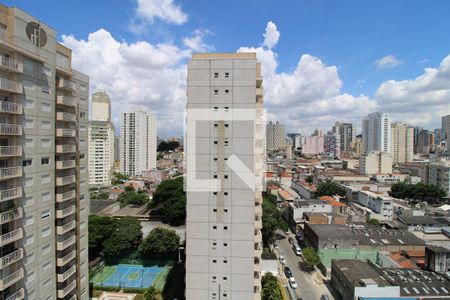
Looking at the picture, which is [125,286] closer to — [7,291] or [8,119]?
[7,291]

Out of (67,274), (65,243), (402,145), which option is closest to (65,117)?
(65,243)

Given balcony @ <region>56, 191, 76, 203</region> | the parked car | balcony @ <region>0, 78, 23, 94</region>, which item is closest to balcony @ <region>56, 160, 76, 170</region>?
balcony @ <region>56, 191, 76, 203</region>

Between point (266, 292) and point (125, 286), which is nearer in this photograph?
point (266, 292)

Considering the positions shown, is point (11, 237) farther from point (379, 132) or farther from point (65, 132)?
point (379, 132)

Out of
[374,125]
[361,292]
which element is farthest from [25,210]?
[374,125]

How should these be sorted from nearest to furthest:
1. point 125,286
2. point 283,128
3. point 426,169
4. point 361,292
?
point 361,292 < point 125,286 < point 426,169 < point 283,128

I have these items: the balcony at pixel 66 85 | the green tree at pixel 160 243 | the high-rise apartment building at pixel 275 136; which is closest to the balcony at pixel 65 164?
the balcony at pixel 66 85
